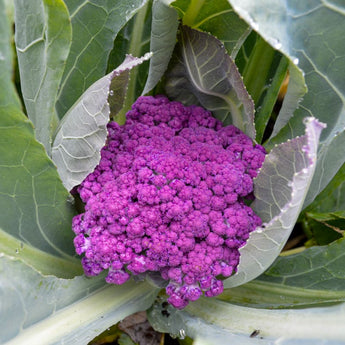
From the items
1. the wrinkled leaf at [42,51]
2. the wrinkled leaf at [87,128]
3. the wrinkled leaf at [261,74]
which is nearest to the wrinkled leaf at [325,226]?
the wrinkled leaf at [261,74]

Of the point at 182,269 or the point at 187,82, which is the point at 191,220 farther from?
the point at 187,82

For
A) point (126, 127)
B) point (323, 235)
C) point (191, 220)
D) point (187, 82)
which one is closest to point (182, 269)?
point (191, 220)

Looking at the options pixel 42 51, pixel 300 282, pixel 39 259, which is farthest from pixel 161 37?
pixel 300 282

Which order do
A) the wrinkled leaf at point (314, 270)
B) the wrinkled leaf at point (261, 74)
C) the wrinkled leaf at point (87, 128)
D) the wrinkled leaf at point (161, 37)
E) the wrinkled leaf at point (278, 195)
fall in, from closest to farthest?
the wrinkled leaf at point (278, 195), the wrinkled leaf at point (87, 128), the wrinkled leaf at point (161, 37), the wrinkled leaf at point (314, 270), the wrinkled leaf at point (261, 74)

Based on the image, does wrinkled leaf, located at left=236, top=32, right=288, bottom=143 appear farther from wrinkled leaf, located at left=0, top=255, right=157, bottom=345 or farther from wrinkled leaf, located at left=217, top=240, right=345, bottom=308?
wrinkled leaf, located at left=0, top=255, right=157, bottom=345

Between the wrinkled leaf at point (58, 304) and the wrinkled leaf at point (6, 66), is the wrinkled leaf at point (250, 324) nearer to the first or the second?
the wrinkled leaf at point (58, 304)
